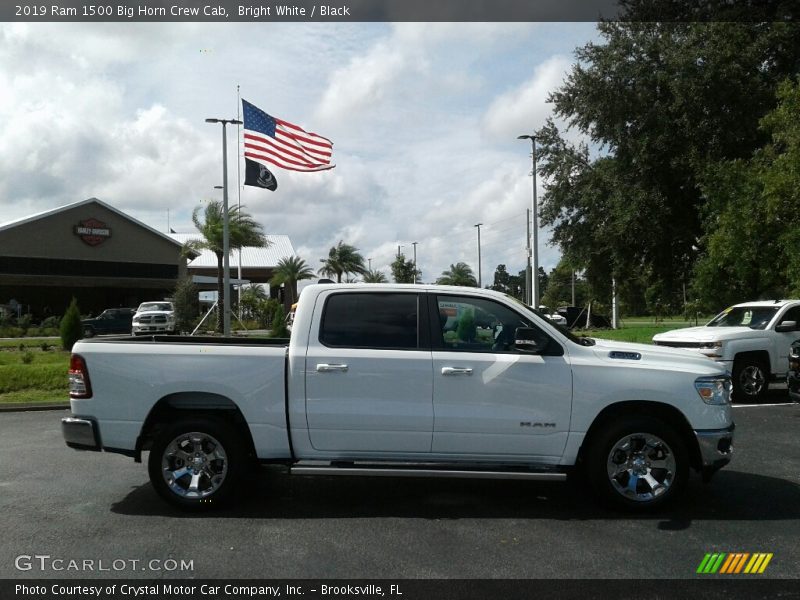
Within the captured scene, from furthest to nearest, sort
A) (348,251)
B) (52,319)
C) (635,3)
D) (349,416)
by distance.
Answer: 1. (348,251)
2. (52,319)
3. (635,3)
4. (349,416)

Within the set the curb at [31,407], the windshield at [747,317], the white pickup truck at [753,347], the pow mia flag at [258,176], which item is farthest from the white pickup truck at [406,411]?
the pow mia flag at [258,176]

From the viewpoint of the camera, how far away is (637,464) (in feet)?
19.3

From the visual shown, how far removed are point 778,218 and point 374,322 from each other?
13.3 metres

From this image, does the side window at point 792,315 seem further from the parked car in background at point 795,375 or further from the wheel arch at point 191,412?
the wheel arch at point 191,412

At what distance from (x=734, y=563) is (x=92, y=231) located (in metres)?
53.9

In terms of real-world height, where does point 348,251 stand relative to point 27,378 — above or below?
above

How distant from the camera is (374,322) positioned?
6102 mm

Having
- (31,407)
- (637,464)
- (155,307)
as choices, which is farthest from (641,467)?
(155,307)

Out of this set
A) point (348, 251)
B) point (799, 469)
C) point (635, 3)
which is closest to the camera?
point (799, 469)

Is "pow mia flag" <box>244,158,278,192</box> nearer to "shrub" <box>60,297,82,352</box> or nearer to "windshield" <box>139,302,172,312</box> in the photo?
"shrub" <box>60,297,82,352</box>

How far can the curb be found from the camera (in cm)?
1242

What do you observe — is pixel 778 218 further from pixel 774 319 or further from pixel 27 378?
pixel 27 378

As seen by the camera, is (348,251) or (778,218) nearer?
(778,218)
